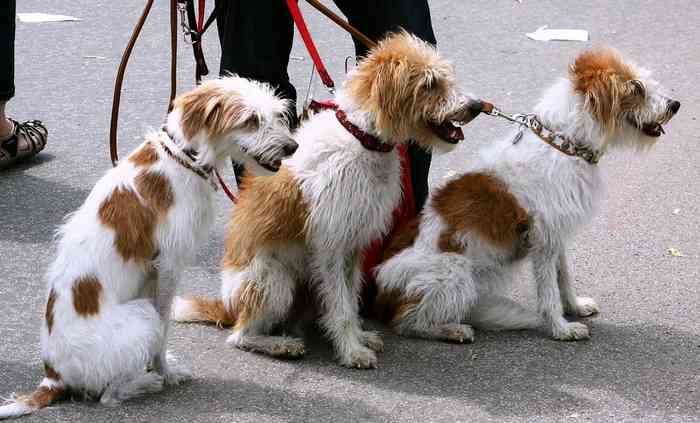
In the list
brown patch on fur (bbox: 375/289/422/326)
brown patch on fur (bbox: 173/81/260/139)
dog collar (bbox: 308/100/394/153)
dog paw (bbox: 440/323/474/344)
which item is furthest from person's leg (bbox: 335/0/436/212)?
brown patch on fur (bbox: 173/81/260/139)

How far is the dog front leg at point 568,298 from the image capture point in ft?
16.8

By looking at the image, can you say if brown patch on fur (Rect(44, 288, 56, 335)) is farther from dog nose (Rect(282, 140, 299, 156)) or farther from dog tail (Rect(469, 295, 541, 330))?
dog tail (Rect(469, 295, 541, 330))

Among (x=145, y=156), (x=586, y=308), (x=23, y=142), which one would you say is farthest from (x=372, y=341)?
(x=23, y=142)

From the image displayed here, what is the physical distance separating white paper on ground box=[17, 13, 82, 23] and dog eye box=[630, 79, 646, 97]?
6.39m

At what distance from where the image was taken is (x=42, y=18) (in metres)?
9.85

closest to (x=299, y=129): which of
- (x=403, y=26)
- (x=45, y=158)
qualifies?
(x=403, y=26)

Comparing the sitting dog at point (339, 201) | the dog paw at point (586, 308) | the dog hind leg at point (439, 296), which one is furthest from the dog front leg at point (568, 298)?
the sitting dog at point (339, 201)

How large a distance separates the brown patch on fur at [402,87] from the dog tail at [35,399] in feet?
5.20

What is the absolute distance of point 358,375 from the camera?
4594 millimetres

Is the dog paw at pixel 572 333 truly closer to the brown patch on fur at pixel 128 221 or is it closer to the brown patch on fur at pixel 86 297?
the brown patch on fur at pixel 128 221

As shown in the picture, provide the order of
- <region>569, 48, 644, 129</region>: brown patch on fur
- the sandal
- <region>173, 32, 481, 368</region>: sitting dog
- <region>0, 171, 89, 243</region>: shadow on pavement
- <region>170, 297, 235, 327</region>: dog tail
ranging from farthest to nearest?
1. the sandal
2. <region>0, 171, 89, 243</region>: shadow on pavement
3. <region>170, 297, 235, 327</region>: dog tail
4. <region>569, 48, 644, 129</region>: brown patch on fur
5. <region>173, 32, 481, 368</region>: sitting dog

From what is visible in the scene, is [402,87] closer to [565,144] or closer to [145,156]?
[565,144]

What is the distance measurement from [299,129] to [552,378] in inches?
57.9

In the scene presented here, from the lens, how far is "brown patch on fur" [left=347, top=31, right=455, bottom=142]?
14.3 feet
